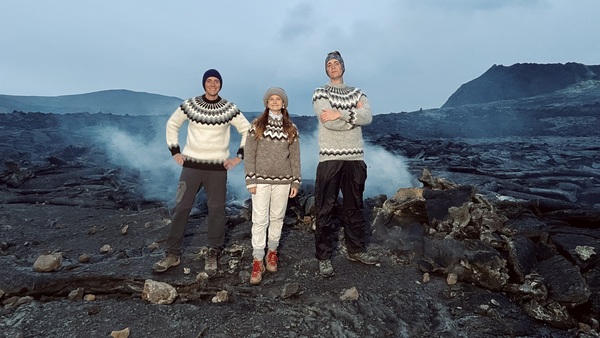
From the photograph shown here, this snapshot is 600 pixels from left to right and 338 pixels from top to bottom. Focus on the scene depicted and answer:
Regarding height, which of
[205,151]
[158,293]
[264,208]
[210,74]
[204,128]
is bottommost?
[158,293]

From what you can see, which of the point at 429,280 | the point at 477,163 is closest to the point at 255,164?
the point at 429,280

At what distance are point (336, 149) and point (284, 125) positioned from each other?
630 mm

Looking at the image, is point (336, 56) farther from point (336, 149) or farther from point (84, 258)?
point (84, 258)

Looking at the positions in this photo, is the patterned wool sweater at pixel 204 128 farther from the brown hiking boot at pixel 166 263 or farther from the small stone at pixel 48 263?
the small stone at pixel 48 263

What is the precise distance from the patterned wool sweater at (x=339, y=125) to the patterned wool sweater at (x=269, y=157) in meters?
0.44

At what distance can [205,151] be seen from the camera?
391cm

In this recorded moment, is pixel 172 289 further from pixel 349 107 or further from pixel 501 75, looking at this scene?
pixel 501 75

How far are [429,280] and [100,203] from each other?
829cm

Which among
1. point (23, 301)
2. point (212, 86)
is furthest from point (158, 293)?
point (212, 86)

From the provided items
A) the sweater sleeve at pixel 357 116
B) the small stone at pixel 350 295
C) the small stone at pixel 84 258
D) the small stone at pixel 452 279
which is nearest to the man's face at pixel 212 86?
the sweater sleeve at pixel 357 116

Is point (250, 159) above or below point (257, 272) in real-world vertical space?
above

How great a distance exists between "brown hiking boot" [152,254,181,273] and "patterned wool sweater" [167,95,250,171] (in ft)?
3.66

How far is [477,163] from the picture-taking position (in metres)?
14.9

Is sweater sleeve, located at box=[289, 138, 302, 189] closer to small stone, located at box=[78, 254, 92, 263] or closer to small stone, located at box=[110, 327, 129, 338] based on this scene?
small stone, located at box=[110, 327, 129, 338]
